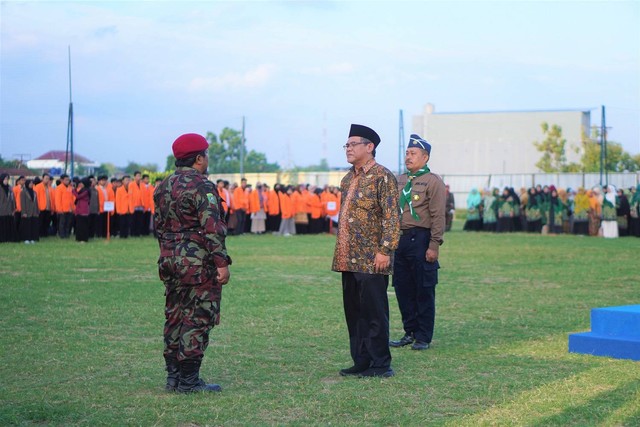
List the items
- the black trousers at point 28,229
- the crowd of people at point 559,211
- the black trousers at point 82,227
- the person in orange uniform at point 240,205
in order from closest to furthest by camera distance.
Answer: the black trousers at point 28,229, the black trousers at point 82,227, the person in orange uniform at point 240,205, the crowd of people at point 559,211

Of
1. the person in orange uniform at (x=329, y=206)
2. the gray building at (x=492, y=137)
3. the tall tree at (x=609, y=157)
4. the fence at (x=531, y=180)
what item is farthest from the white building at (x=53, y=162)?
the tall tree at (x=609, y=157)

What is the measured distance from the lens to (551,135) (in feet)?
208

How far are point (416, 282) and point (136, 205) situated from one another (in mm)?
21395

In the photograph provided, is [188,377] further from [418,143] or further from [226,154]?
[226,154]

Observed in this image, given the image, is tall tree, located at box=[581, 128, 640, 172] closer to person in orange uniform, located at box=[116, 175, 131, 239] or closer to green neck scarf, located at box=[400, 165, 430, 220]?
person in orange uniform, located at box=[116, 175, 131, 239]

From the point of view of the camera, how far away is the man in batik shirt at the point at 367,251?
8.13 meters

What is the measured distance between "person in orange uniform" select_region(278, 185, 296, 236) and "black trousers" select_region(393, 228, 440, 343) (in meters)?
24.6

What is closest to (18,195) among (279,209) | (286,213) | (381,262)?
(286,213)

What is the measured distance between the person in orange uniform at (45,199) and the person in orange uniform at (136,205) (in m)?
2.48

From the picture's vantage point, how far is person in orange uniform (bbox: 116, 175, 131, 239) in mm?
29406

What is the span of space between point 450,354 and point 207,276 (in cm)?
313

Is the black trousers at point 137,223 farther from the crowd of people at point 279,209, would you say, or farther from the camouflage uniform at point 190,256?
the camouflage uniform at point 190,256

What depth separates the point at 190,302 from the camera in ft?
23.8

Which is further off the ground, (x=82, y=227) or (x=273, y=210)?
(x=273, y=210)
